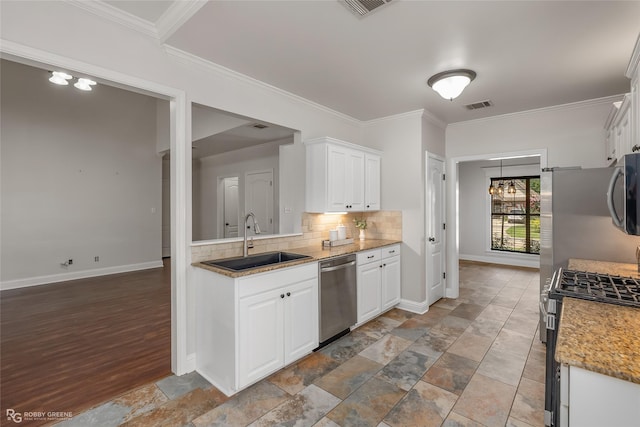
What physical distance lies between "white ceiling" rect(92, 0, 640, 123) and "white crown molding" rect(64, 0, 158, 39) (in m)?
0.05

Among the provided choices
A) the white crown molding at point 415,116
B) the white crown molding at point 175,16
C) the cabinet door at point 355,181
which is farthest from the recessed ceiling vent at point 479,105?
the white crown molding at point 175,16

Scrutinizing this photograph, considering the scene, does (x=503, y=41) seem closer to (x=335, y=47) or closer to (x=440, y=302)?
(x=335, y=47)

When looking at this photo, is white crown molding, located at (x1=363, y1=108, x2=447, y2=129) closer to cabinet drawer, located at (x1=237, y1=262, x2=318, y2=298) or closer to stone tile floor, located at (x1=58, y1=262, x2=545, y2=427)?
cabinet drawer, located at (x1=237, y1=262, x2=318, y2=298)

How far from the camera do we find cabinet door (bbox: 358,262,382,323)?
3436mm

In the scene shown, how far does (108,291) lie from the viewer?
4.96 metres

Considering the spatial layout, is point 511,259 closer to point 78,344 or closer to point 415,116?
point 415,116

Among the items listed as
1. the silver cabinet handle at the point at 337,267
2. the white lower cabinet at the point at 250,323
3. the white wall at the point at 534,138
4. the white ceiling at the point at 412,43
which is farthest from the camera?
the white wall at the point at 534,138

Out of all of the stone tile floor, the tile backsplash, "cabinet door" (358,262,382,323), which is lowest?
the stone tile floor

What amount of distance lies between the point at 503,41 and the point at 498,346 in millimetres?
2856

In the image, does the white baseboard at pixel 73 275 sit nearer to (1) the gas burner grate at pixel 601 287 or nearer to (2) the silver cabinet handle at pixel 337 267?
(2) the silver cabinet handle at pixel 337 267

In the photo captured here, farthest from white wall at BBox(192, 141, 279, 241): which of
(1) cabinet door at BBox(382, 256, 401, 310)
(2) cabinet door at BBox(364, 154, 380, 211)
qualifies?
(1) cabinet door at BBox(382, 256, 401, 310)

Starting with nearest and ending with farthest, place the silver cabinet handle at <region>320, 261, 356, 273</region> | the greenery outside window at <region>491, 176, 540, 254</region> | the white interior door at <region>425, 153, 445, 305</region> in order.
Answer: the silver cabinet handle at <region>320, 261, 356, 273</region> → the white interior door at <region>425, 153, 445, 305</region> → the greenery outside window at <region>491, 176, 540, 254</region>

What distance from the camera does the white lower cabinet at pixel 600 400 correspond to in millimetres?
946

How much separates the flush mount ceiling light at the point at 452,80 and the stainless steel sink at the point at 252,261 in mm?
2113
